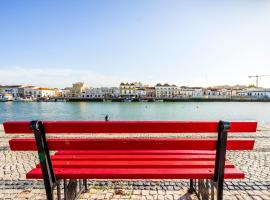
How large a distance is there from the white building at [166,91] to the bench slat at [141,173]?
5858 inches

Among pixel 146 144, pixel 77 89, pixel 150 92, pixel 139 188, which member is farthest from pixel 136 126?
pixel 77 89

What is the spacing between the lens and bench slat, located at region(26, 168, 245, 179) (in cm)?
230

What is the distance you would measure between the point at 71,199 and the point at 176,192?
1635mm

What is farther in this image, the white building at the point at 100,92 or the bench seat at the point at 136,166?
the white building at the point at 100,92

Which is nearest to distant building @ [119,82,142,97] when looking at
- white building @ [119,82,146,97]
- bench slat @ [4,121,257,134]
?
white building @ [119,82,146,97]

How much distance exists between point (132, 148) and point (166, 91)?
5978 inches

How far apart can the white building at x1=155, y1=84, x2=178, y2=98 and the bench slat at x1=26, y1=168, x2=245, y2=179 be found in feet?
488

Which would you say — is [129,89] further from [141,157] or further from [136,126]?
[136,126]

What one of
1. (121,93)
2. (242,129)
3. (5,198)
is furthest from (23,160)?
(121,93)

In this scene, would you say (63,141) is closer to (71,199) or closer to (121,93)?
(71,199)

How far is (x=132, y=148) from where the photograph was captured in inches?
95.6

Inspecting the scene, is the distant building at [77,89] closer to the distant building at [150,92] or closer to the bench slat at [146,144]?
the distant building at [150,92]

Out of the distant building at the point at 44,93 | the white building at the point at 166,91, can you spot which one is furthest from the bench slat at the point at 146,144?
the distant building at the point at 44,93

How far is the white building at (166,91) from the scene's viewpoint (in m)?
152
